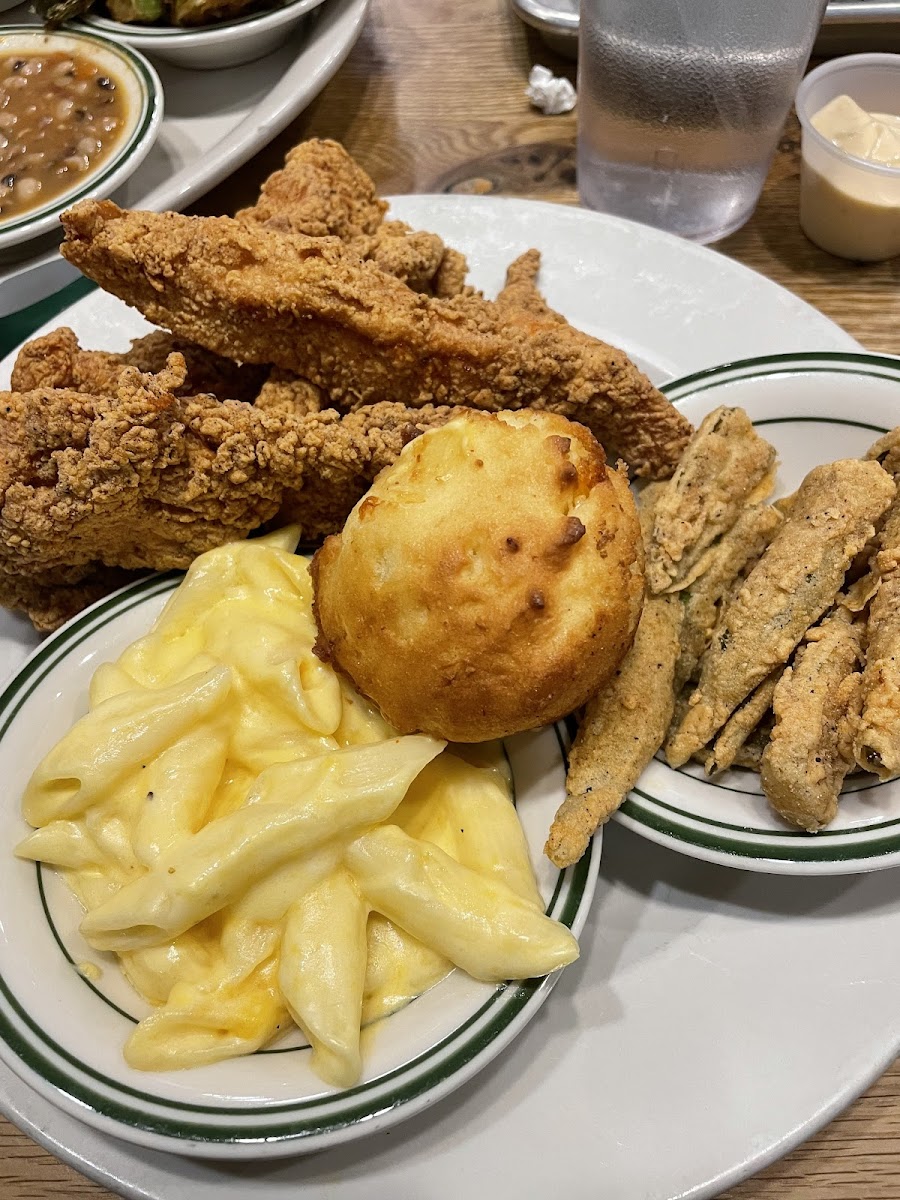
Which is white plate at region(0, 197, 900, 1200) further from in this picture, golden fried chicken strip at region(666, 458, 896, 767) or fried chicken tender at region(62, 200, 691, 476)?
fried chicken tender at region(62, 200, 691, 476)

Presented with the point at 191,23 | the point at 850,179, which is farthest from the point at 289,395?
the point at 191,23

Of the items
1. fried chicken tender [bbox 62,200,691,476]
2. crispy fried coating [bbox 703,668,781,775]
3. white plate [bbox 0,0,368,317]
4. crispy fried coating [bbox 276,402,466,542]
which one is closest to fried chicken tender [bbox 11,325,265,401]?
fried chicken tender [bbox 62,200,691,476]

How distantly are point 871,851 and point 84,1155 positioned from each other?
1.30m

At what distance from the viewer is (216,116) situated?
120 inches

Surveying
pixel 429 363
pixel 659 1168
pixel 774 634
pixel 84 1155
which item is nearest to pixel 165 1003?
pixel 84 1155

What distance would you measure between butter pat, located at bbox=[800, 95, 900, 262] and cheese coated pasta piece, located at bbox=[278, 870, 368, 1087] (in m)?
2.31

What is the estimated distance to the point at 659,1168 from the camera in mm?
1318

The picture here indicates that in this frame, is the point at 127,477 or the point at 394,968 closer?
the point at 394,968

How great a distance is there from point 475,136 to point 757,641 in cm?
237

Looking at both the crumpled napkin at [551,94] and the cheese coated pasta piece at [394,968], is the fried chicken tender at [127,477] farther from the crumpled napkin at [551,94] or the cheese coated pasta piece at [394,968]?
the crumpled napkin at [551,94]

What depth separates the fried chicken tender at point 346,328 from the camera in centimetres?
168

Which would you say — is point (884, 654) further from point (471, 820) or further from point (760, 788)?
point (471, 820)

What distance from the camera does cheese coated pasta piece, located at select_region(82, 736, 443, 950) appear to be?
4.10 feet

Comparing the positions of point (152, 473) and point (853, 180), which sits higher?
point (853, 180)
